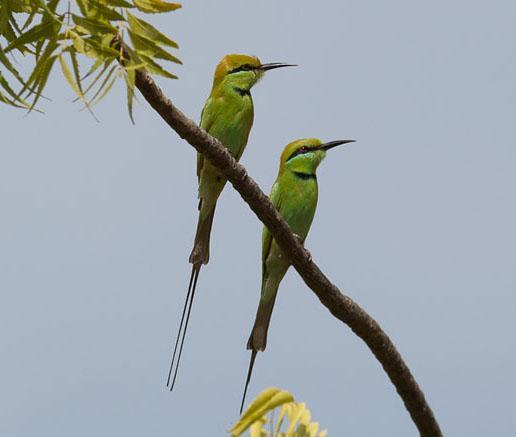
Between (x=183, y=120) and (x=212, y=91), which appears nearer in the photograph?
(x=183, y=120)

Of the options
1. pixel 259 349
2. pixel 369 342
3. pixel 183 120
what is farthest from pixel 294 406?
pixel 259 349

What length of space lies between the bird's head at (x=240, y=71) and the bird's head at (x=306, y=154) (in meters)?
0.35

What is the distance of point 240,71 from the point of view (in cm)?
495

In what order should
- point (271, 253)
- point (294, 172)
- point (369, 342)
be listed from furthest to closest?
point (294, 172) < point (271, 253) < point (369, 342)

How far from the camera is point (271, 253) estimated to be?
4594 millimetres

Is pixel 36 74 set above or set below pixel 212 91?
below

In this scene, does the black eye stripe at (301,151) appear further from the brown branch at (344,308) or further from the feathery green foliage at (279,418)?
the feathery green foliage at (279,418)

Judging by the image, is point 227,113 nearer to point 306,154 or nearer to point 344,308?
point 306,154

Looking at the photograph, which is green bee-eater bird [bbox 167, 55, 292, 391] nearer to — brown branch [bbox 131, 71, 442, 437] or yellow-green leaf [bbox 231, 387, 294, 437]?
brown branch [bbox 131, 71, 442, 437]

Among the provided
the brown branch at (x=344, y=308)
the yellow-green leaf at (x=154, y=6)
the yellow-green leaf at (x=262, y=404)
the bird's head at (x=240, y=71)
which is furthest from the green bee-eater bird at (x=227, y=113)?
the yellow-green leaf at (x=262, y=404)

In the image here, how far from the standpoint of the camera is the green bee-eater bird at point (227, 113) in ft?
15.5

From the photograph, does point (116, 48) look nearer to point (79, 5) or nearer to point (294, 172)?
point (79, 5)

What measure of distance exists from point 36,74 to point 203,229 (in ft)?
8.86

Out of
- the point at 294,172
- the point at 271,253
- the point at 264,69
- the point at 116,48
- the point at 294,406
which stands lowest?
the point at 294,406
